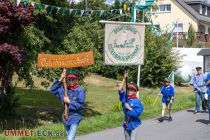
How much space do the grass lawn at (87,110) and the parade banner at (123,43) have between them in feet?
5.71

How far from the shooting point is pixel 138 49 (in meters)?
14.2

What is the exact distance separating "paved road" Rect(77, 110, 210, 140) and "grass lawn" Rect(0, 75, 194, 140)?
1.71 ft

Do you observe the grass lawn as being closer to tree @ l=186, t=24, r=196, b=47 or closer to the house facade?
tree @ l=186, t=24, r=196, b=47

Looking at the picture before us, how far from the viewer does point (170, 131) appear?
12375mm

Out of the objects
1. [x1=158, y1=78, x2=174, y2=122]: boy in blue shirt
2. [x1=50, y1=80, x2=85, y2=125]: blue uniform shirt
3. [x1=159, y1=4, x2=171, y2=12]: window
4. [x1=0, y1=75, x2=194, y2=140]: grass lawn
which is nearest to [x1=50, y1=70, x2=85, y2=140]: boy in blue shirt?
[x1=50, y1=80, x2=85, y2=125]: blue uniform shirt

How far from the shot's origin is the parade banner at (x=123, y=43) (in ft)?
44.9

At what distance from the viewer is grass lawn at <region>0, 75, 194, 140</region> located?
12469 millimetres

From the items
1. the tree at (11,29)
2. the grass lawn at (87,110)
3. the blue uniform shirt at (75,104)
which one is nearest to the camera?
the blue uniform shirt at (75,104)

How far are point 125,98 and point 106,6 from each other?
29.0 metres

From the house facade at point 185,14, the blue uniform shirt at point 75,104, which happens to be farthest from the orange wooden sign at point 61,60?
the house facade at point 185,14

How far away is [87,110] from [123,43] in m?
5.78

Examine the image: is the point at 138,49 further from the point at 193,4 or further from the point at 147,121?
the point at 193,4

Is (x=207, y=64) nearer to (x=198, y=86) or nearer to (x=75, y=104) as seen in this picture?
(x=198, y=86)

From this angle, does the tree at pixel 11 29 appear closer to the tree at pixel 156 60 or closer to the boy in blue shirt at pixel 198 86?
the boy in blue shirt at pixel 198 86
